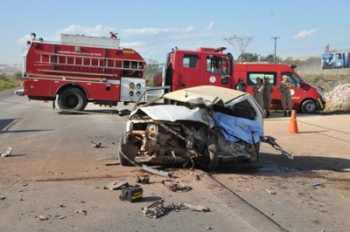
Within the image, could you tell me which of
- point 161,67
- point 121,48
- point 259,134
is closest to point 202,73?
point 161,67

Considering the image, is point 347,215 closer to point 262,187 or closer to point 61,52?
point 262,187

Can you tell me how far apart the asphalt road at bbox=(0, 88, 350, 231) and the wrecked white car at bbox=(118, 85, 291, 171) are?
0.31 m

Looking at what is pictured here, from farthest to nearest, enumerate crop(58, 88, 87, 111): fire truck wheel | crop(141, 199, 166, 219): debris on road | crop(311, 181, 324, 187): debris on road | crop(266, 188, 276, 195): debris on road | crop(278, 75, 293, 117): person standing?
1. crop(278, 75, 293, 117): person standing
2. crop(58, 88, 87, 111): fire truck wheel
3. crop(311, 181, 324, 187): debris on road
4. crop(266, 188, 276, 195): debris on road
5. crop(141, 199, 166, 219): debris on road

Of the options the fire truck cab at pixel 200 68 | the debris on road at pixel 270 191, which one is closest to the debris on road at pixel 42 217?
the debris on road at pixel 270 191

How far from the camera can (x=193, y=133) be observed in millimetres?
7809

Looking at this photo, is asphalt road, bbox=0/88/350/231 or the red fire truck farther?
the red fire truck

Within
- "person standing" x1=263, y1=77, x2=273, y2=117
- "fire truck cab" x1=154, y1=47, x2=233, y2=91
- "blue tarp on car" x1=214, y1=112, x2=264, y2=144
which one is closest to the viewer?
"blue tarp on car" x1=214, y1=112, x2=264, y2=144

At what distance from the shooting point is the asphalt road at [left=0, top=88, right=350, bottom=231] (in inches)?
198

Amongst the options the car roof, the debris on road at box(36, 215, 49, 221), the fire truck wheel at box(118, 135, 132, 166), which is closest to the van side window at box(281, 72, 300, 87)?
the car roof

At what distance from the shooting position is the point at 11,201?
5.77 m

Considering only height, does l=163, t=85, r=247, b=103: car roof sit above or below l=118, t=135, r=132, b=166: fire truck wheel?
above

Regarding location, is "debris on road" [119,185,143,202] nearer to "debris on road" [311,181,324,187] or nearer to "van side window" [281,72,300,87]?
"debris on road" [311,181,324,187]

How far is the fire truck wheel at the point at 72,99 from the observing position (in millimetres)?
18875

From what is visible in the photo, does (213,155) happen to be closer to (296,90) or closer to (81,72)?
(81,72)
